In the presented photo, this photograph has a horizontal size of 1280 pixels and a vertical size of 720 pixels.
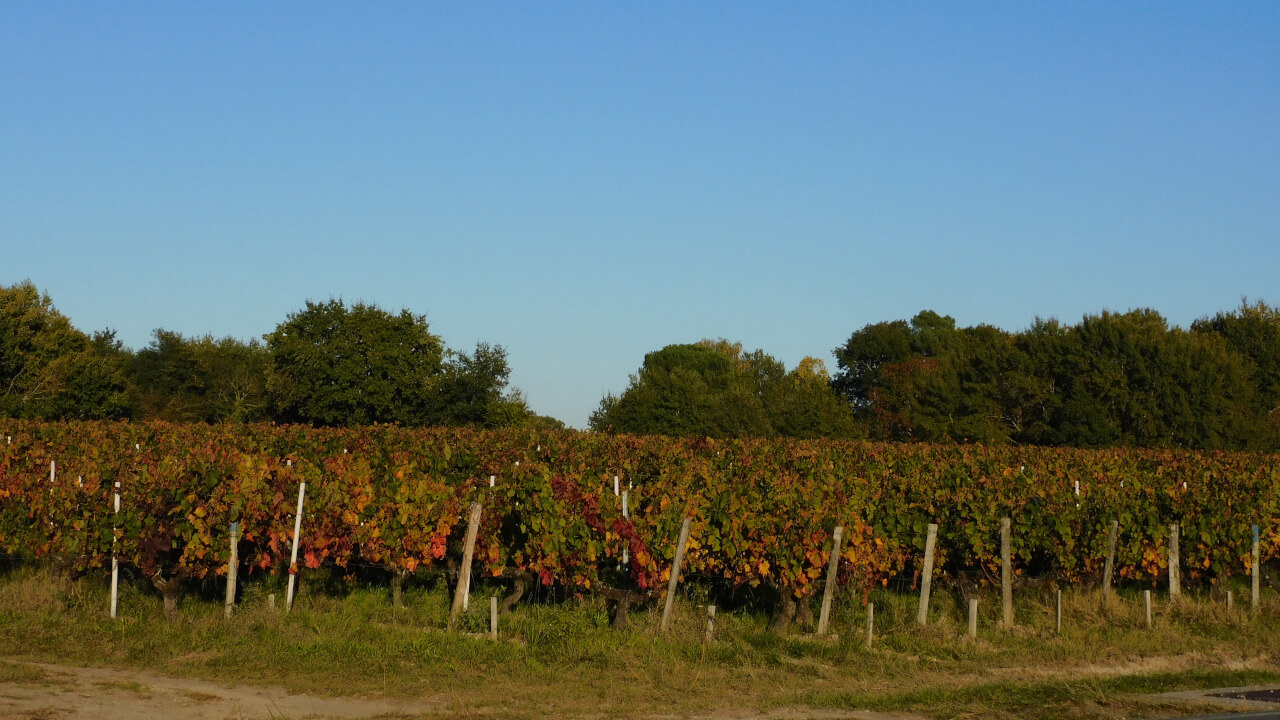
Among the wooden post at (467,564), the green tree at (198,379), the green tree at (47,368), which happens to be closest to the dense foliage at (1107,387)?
the green tree at (198,379)

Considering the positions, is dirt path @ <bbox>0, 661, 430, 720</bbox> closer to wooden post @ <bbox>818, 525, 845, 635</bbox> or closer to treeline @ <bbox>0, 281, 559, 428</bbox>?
wooden post @ <bbox>818, 525, 845, 635</bbox>

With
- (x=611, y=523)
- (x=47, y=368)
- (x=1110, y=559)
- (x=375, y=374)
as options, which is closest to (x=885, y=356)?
(x=375, y=374)

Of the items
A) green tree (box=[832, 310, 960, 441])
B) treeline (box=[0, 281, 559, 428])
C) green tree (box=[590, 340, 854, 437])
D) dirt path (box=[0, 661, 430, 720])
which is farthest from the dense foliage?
dirt path (box=[0, 661, 430, 720])

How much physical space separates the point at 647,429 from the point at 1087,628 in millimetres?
54113

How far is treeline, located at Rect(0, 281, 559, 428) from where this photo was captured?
169ft

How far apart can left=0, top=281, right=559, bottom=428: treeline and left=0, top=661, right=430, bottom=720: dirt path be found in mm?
42422

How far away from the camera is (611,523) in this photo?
13031 mm


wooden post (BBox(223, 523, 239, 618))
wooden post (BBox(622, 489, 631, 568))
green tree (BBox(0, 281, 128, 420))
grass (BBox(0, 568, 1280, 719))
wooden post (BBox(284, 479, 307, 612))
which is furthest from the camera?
green tree (BBox(0, 281, 128, 420))

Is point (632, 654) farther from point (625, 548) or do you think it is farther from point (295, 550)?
point (295, 550)

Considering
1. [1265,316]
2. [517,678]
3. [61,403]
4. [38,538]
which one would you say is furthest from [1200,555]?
[1265,316]

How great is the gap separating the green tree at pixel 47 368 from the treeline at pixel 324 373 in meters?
0.04

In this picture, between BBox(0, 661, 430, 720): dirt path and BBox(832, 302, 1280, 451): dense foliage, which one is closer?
BBox(0, 661, 430, 720): dirt path

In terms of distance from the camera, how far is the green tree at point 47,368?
50562mm

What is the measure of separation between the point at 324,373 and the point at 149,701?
4487cm
